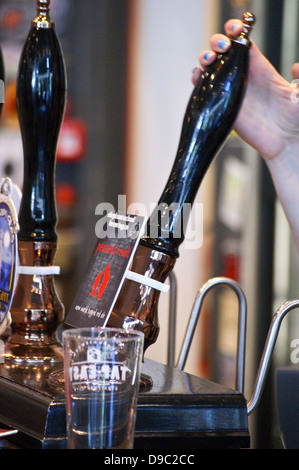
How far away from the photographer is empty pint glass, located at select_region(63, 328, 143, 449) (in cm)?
46

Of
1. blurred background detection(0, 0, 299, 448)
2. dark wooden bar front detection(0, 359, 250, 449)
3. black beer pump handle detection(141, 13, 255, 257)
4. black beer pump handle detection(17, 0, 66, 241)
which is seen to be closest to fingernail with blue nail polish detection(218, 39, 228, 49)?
black beer pump handle detection(141, 13, 255, 257)

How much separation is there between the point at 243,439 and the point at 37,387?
18 centimetres

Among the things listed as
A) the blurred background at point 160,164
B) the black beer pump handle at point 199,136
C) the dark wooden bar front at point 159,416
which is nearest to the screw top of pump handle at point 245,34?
the black beer pump handle at point 199,136

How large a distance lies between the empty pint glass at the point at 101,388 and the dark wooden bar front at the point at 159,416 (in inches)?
3.7

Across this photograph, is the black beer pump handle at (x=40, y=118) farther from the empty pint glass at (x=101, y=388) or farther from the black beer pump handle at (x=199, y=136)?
the empty pint glass at (x=101, y=388)

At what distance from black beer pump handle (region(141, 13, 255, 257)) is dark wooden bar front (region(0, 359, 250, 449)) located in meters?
0.13

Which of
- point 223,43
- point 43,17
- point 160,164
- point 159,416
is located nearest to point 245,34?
point 223,43

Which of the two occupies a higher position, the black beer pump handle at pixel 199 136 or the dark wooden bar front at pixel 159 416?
the black beer pump handle at pixel 199 136

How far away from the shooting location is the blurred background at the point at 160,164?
2637mm

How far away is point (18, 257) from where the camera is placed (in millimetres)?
730

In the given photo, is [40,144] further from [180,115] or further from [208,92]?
[180,115]

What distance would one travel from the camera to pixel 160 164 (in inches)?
121

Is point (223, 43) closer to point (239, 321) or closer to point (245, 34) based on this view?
point (245, 34)

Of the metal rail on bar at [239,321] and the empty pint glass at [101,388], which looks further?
the metal rail on bar at [239,321]
